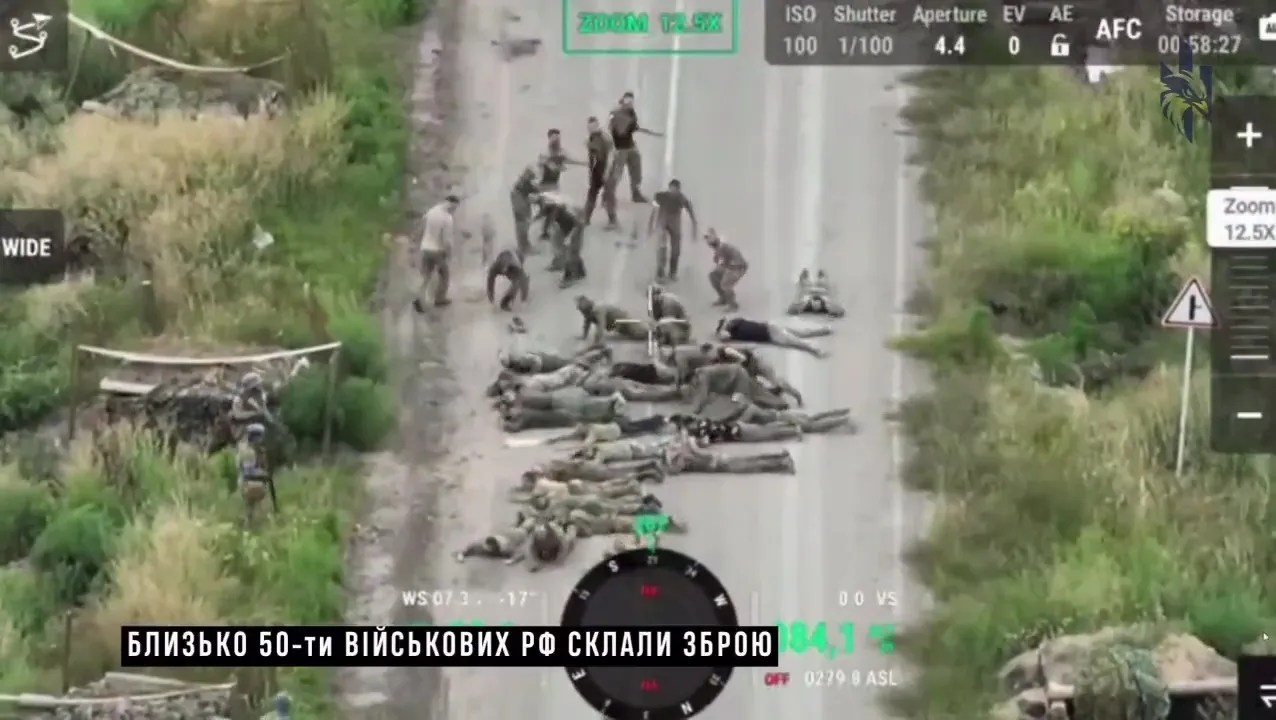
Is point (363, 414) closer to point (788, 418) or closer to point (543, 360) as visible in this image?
point (543, 360)

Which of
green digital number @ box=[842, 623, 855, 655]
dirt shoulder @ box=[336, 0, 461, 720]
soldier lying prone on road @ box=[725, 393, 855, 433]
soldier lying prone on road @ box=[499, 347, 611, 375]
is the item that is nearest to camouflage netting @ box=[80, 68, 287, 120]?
dirt shoulder @ box=[336, 0, 461, 720]

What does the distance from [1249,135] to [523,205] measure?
0.77 meters

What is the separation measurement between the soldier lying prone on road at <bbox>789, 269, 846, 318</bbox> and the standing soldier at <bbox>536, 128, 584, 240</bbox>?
0.89ft

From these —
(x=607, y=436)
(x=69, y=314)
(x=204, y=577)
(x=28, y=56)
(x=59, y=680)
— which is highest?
(x=28, y=56)

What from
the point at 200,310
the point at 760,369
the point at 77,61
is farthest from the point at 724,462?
the point at 77,61

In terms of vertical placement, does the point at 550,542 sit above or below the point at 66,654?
above

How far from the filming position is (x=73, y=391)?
1.46m

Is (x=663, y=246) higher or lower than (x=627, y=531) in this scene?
higher

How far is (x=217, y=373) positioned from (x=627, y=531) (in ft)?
1.50

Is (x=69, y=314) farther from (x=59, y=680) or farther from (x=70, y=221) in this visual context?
(x=59, y=680)

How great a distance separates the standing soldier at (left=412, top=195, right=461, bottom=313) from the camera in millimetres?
1475

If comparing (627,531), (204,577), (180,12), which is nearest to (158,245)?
(180,12)

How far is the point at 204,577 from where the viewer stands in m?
1.44

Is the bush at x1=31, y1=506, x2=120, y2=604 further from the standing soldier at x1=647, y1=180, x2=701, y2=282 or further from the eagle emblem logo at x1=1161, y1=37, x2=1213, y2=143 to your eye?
the eagle emblem logo at x1=1161, y1=37, x2=1213, y2=143
